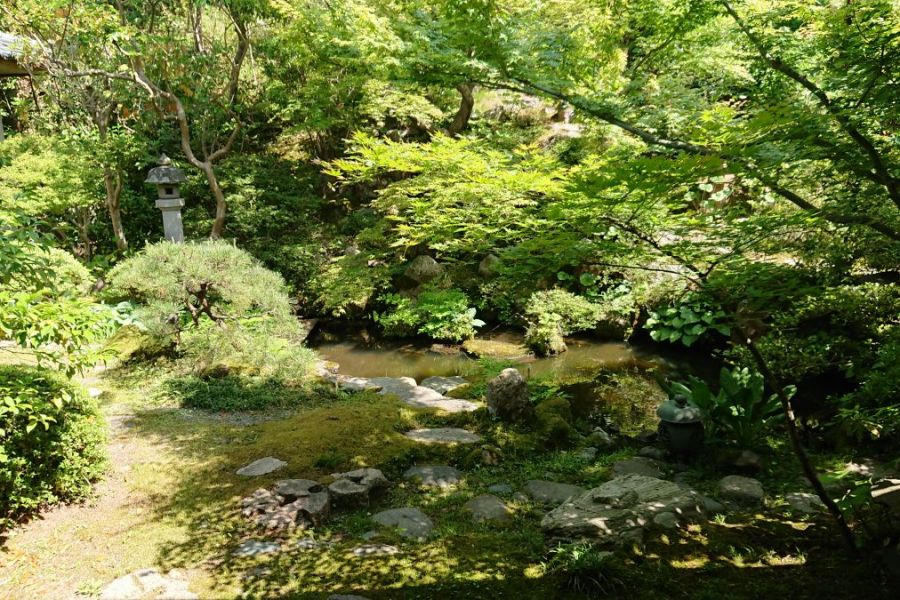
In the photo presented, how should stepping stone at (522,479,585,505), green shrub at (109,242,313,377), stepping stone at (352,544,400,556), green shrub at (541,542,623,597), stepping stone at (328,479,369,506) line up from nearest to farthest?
green shrub at (541,542,623,597) → stepping stone at (352,544,400,556) → stepping stone at (328,479,369,506) → stepping stone at (522,479,585,505) → green shrub at (109,242,313,377)

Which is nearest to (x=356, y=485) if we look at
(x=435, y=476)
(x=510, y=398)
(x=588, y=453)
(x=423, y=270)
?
(x=435, y=476)

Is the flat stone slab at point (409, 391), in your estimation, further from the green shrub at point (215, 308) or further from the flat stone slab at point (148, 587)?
the flat stone slab at point (148, 587)

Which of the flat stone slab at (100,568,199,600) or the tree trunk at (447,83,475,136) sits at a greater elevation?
the tree trunk at (447,83,475,136)

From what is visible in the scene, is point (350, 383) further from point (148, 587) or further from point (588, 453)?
point (148, 587)

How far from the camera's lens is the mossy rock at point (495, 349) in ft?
35.1

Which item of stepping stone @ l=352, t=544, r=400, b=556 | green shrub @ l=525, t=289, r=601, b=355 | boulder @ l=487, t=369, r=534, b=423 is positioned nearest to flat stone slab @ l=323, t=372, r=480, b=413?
boulder @ l=487, t=369, r=534, b=423

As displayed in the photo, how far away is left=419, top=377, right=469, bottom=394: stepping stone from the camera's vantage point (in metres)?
8.64

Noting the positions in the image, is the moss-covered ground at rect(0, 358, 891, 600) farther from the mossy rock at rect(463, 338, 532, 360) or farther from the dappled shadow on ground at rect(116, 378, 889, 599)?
the mossy rock at rect(463, 338, 532, 360)

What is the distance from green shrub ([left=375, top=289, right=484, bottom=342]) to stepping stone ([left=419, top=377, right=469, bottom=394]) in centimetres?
214

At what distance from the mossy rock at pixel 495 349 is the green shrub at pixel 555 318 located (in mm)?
243

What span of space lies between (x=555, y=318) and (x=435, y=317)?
8.13 ft

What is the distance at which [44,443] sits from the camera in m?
4.20

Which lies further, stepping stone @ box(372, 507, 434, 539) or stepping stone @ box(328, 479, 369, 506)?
stepping stone @ box(328, 479, 369, 506)

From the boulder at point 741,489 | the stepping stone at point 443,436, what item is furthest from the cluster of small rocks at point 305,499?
the boulder at point 741,489
